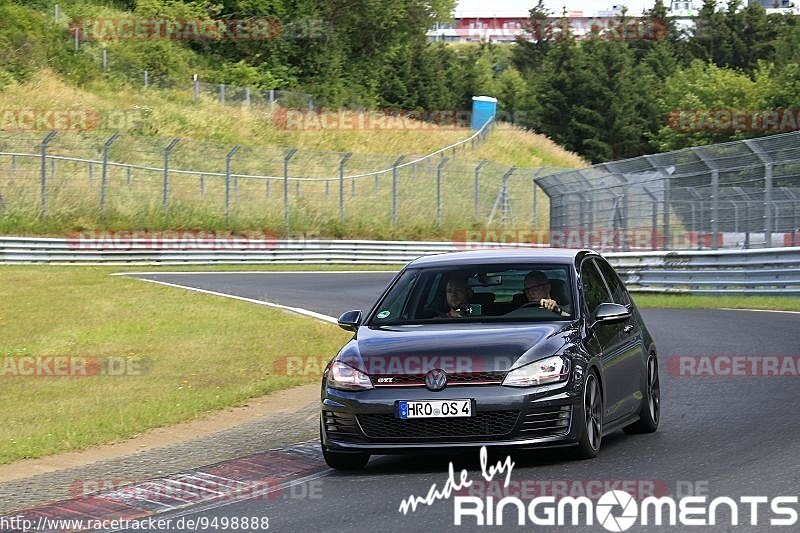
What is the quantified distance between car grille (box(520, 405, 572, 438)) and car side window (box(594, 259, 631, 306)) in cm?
237

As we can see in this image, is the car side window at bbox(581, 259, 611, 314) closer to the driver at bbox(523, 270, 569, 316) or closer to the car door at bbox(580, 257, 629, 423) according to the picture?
the car door at bbox(580, 257, 629, 423)

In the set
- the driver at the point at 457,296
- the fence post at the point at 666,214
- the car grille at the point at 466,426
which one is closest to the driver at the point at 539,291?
the driver at the point at 457,296

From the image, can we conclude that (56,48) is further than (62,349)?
Yes

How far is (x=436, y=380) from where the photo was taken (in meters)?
8.90

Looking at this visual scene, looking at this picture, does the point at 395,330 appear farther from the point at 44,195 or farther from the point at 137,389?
the point at 44,195

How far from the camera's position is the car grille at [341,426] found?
9.12 m

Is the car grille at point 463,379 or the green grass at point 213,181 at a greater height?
the car grille at point 463,379

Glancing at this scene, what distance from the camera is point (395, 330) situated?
9.84 m

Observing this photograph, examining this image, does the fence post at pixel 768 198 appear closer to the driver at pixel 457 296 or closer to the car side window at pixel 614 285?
the car side window at pixel 614 285

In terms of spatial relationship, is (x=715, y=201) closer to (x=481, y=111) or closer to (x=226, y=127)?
(x=226, y=127)

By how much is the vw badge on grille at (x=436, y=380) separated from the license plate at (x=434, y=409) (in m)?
0.08

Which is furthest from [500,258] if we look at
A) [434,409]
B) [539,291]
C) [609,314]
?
[434,409]

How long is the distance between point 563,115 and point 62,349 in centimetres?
7530

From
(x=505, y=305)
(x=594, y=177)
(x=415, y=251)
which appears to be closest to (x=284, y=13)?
(x=415, y=251)
